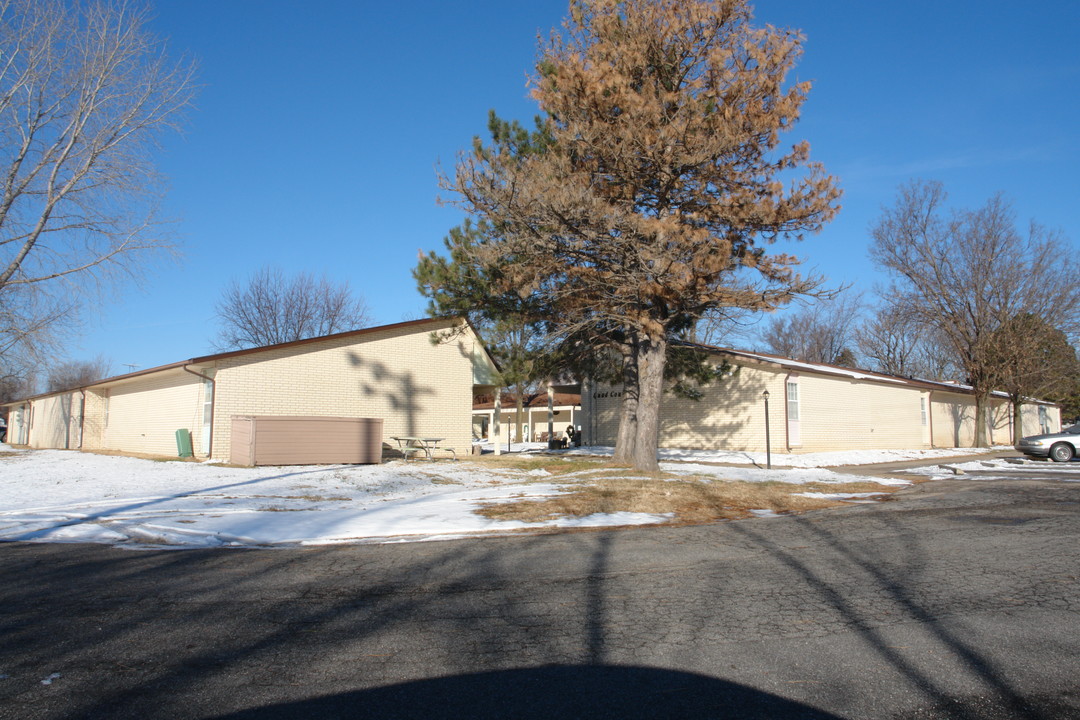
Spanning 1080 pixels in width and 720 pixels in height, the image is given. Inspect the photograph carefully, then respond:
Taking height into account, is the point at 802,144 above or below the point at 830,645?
above

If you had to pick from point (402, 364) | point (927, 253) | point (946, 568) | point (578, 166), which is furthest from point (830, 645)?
point (927, 253)

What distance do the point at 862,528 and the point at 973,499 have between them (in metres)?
4.89

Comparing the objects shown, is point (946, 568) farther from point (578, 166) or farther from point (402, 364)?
point (402, 364)

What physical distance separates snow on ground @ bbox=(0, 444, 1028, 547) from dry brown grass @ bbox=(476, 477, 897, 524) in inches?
16.8

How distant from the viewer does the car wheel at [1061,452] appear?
23.9 m

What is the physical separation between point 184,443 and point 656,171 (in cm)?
1525

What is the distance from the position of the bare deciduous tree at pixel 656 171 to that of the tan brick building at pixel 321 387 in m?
7.75

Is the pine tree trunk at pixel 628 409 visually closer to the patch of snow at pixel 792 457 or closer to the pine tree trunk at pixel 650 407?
the pine tree trunk at pixel 650 407

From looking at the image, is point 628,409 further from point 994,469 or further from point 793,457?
point 994,469

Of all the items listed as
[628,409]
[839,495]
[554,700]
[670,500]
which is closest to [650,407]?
[628,409]

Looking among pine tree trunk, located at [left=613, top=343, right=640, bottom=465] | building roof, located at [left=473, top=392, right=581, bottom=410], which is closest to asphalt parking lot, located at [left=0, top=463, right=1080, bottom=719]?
pine tree trunk, located at [left=613, top=343, right=640, bottom=465]

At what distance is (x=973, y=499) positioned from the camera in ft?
41.4

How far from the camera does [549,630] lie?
15.9ft

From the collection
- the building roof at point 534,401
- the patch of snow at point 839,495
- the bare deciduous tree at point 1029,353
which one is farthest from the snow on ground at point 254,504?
the building roof at point 534,401
